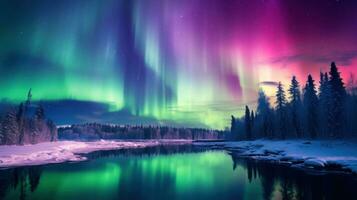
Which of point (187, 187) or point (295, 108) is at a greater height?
point (295, 108)

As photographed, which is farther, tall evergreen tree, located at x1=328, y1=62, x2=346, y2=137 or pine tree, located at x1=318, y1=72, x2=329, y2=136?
pine tree, located at x1=318, y1=72, x2=329, y2=136

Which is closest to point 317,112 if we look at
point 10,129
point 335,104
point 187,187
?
point 335,104

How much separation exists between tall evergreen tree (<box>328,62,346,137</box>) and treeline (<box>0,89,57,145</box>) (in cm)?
9314

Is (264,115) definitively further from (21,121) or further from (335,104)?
(21,121)

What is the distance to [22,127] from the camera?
94.2 metres

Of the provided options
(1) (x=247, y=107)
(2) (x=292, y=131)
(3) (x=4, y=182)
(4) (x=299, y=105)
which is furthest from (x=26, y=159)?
(1) (x=247, y=107)

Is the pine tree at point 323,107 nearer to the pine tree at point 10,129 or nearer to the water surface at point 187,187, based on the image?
the water surface at point 187,187

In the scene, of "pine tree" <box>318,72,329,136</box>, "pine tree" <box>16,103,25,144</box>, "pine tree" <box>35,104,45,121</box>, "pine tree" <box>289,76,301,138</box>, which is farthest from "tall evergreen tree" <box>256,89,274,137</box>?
"pine tree" <box>35,104,45,121</box>

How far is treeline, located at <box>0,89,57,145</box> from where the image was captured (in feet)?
286

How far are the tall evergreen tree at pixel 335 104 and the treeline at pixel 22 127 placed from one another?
9314 cm

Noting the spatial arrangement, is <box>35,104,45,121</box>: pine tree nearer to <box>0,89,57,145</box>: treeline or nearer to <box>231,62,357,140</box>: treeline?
<box>0,89,57,145</box>: treeline

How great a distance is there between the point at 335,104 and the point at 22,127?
317 feet

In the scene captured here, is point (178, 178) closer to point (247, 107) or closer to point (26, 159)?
point (26, 159)

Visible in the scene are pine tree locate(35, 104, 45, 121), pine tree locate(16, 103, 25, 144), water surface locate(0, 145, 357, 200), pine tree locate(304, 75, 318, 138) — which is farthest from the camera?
pine tree locate(35, 104, 45, 121)
